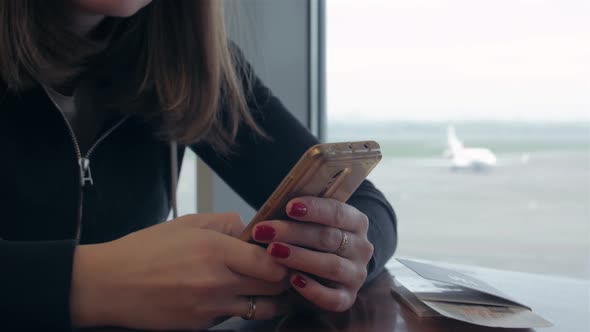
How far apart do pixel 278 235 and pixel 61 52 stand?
18.1 inches

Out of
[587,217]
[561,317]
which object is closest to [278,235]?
[561,317]

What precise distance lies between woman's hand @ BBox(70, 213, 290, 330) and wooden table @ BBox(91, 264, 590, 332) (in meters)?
0.04

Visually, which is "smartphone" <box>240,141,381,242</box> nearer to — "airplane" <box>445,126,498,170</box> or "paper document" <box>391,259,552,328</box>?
"paper document" <box>391,259,552,328</box>

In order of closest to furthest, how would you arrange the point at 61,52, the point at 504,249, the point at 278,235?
the point at 278,235, the point at 61,52, the point at 504,249

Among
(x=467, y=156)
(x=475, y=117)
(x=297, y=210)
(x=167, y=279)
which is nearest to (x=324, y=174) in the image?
(x=297, y=210)

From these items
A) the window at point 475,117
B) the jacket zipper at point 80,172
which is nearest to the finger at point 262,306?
the jacket zipper at point 80,172

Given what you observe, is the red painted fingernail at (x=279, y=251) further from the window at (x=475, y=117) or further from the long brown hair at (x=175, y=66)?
the window at (x=475, y=117)

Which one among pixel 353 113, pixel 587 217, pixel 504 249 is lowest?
pixel 504 249

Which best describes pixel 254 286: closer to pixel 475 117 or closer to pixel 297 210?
pixel 297 210

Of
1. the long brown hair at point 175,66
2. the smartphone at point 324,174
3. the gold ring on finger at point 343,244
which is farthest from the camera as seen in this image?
the long brown hair at point 175,66

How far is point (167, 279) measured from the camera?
0.50 m

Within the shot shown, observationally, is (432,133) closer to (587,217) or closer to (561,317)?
(587,217)

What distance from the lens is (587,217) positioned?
5.87 ft

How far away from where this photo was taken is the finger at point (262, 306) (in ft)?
1.71
